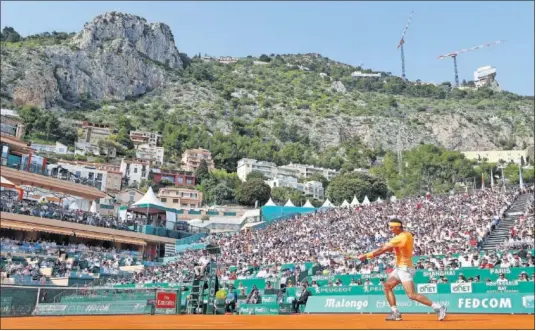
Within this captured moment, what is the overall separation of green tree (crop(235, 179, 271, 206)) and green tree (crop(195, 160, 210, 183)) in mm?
15351

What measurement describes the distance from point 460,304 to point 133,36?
172768mm

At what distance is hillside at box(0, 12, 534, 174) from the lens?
139 meters

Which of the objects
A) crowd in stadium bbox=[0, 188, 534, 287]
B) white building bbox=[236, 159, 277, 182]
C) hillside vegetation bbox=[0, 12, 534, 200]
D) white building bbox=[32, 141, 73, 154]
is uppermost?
hillside vegetation bbox=[0, 12, 534, 200]

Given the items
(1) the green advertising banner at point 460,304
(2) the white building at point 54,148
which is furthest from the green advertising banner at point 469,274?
(2) the white building at point 54,148

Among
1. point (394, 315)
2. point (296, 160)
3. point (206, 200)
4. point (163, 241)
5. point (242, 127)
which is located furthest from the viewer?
A: point (242, 127)

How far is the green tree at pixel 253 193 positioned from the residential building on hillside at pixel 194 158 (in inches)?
938

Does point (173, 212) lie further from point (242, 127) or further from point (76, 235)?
point (242, 127)

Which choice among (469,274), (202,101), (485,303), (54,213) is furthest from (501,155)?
(485,303)

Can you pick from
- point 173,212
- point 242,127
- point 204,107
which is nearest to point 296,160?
point 242,127

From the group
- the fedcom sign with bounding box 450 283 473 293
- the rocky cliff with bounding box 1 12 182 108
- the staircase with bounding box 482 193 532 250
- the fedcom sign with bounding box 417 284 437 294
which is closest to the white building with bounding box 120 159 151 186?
the rocky cliff with bounding box 1 12 182 108

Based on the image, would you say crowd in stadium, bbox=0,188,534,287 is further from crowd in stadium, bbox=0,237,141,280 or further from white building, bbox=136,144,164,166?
white building, bbox=136,144,164,166

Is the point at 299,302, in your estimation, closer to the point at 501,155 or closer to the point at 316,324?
the point at 316,324

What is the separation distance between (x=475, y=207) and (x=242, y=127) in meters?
127

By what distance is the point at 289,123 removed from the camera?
16812cm
